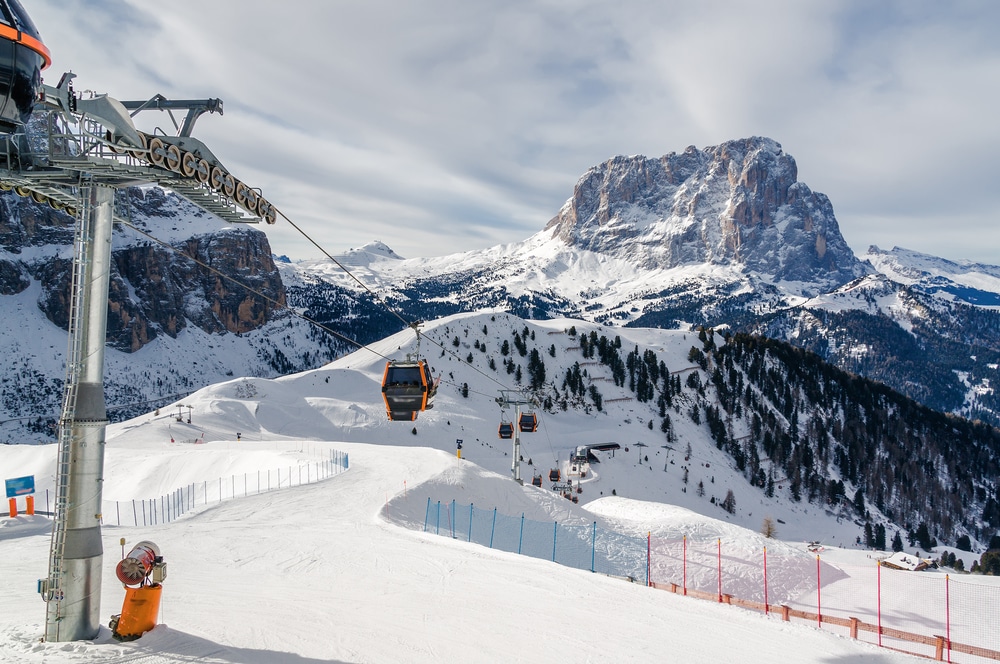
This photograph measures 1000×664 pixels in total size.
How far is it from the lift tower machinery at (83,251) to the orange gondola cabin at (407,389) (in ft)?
45.9

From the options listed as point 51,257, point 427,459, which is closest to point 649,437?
point 427,459

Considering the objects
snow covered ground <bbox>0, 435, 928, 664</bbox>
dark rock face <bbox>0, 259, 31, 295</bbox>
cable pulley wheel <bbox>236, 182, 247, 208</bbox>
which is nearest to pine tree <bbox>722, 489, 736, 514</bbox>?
snow covered ground <bbox>0, 435, 928, 664</bbox>

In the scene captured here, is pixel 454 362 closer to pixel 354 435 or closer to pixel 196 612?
pixel 354 435

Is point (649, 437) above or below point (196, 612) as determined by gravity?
below

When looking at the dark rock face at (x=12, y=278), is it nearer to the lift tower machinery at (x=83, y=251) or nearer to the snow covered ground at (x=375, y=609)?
the snow covered ground at (x=375, y=609)

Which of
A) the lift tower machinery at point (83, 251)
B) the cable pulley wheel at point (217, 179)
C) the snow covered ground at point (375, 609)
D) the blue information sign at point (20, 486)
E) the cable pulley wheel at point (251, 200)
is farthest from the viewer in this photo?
the blue information sign at point (20, 486)

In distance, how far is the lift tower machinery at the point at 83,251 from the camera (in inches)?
409

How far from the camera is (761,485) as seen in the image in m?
117

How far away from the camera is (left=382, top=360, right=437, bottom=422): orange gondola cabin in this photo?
24.8m

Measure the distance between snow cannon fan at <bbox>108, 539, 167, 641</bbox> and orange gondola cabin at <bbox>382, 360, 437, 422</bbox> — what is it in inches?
545

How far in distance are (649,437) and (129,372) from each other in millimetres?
143321

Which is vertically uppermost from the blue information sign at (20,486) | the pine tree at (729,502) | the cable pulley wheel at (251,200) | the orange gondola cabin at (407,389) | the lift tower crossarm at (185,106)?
the lift tower crossarm at (185,106)

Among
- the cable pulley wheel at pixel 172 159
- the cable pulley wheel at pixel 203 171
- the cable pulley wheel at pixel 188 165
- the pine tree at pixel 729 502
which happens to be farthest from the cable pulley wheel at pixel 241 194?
the pine tree at pixel 729 502

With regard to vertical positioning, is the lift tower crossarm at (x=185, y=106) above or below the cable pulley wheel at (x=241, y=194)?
above
